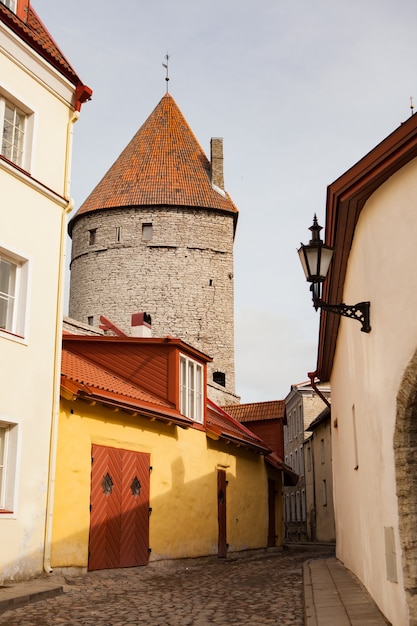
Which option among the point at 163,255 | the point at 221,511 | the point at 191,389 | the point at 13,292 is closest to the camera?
the point at 13,292

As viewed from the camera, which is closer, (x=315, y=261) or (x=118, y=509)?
(x=315, y=261)

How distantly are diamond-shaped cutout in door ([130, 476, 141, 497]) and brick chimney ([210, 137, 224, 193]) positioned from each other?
31.4 meters

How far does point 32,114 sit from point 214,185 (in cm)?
3208

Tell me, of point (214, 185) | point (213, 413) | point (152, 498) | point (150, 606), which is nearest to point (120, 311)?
point (214, 185)

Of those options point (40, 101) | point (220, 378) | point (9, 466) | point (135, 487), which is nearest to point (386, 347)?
point (9, 466)

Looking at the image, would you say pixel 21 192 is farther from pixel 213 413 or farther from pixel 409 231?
pixel 213 413

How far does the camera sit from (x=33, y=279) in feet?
38.1

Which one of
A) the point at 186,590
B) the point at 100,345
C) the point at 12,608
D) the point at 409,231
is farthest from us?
the point at 100,345

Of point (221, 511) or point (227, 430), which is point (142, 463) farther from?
point (227, 430)

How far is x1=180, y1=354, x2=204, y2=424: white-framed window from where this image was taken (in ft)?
55.2

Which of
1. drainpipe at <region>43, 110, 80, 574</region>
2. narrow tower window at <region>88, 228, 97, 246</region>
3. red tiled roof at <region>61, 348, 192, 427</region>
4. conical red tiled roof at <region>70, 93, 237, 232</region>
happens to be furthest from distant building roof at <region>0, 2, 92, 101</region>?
narrow tower window at <region>88, 228, 97, 246</region>

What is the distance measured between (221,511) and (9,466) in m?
8.62

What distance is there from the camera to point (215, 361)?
135 ft

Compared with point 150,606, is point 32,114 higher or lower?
higher
